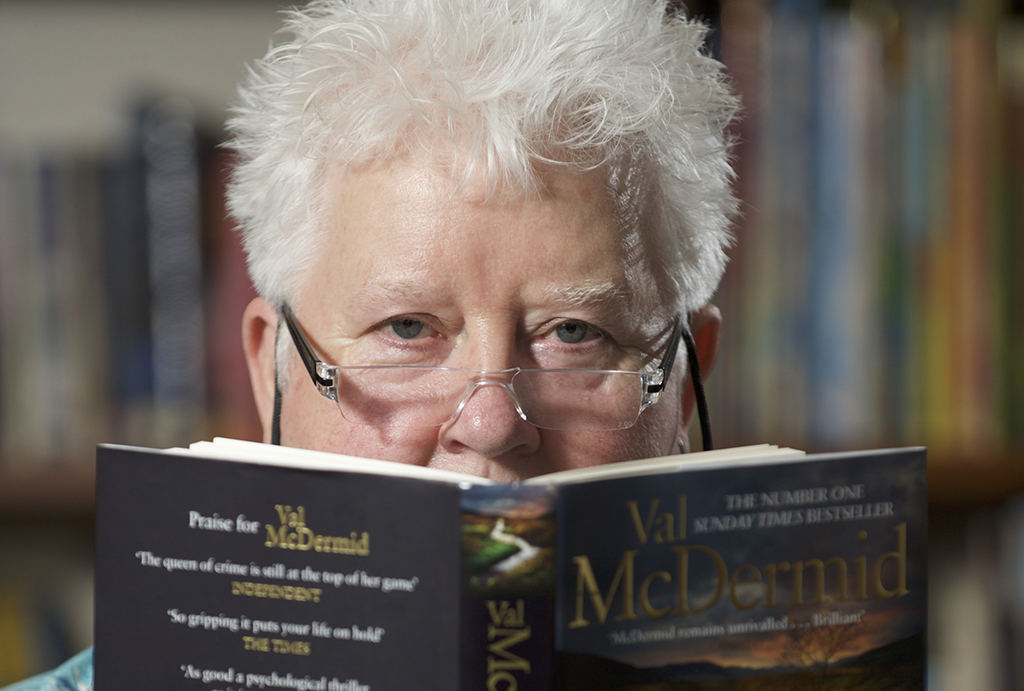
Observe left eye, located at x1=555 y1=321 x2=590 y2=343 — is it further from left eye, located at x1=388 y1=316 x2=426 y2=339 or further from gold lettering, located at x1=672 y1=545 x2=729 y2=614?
gold lettering, located at x1=672 y1=545 x2=729 y2=614

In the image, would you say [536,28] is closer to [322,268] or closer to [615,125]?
[615,125]

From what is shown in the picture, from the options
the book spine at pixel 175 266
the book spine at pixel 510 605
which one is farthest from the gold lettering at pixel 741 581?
the book spine at pixel 175 266

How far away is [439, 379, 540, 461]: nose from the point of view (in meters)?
0.84

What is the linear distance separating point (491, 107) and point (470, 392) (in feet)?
0.87

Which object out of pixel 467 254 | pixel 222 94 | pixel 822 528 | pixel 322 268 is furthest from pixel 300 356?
pixel 222 94

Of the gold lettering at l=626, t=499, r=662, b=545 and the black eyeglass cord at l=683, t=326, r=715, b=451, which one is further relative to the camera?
the black eyeglass cord at l=683, t=326, r=715, b=451

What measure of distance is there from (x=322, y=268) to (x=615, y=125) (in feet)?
1.04

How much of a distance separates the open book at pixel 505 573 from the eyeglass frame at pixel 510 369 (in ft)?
0.82

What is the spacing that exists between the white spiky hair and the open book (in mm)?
376

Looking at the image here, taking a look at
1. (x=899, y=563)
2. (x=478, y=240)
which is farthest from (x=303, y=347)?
(x=899, y=563)

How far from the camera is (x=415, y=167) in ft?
2.97

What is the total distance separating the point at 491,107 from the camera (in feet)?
3.00

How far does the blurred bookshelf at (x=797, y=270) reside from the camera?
1.46m

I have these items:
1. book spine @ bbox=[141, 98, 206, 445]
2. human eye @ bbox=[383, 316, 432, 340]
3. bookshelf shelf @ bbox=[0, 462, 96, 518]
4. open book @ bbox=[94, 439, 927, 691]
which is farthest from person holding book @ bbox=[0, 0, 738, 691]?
bookshelf shelf @ bbox=[0, 462, 96, 518]
